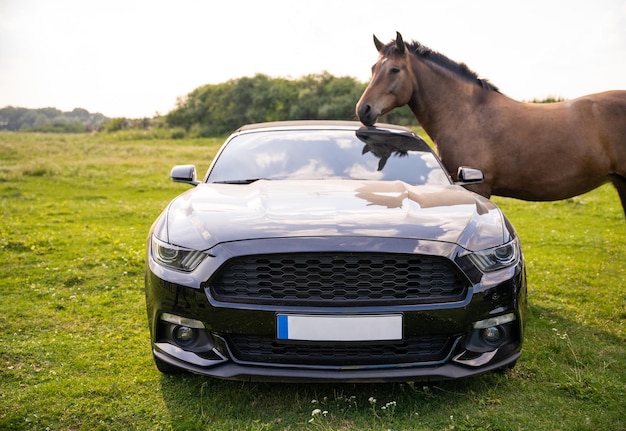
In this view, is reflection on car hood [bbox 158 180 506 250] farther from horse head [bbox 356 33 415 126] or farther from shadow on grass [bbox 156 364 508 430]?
horse head [bbox 356 33 415 126]

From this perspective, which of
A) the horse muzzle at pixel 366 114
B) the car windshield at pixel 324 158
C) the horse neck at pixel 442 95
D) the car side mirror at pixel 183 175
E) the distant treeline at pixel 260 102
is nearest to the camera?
the car windshield at pixel 324 158

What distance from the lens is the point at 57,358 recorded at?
3541 millimetres

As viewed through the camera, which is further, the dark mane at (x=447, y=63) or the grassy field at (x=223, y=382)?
the dark mane at (x=447, y=63)

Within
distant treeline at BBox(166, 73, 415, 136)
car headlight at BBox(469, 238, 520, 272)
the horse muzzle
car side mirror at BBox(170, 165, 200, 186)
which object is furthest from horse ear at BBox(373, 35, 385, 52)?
distant treeline at BBox(166, 73, 415, 136)

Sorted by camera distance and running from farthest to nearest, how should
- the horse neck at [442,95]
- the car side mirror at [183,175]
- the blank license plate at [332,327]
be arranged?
the horse neck at [442,95] < the car side mirror at [183,175] < the blank license plate at [332,327]

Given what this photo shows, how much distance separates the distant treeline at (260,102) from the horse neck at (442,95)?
44.7 meters

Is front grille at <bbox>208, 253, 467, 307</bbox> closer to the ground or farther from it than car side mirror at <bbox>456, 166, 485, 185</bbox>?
closer to the ground

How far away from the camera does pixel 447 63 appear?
554cm

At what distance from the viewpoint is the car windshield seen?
384 centimetres

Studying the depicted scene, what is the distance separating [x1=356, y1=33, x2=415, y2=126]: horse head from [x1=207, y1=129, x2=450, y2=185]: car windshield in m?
0.87

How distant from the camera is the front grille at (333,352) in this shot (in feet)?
8.71

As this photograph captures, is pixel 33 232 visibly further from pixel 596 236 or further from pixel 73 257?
pixel 596 236

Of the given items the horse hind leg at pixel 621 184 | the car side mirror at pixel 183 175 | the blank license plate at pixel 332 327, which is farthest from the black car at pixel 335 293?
the horse hind leg at pixel 621 184

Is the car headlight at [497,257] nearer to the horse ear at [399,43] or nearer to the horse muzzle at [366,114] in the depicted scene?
the horse muzzle at [366,114]
